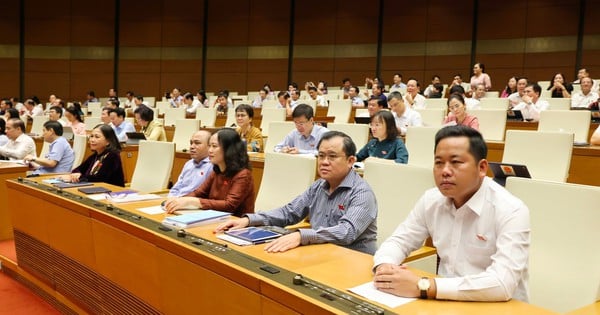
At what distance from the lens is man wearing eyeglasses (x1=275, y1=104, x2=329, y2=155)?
15.6 ft

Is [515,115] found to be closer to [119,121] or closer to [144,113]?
[144,113]

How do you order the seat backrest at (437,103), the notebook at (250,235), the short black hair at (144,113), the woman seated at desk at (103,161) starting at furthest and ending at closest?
the seat backrest at (437,103), the short black hair at (144,113), the woman seated at desk at (103,161), the notebook at (250,235)

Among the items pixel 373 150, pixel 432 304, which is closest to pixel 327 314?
pixel 432 304

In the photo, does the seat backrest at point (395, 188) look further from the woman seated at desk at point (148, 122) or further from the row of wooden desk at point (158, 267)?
the woman seated at desk at point (148, 122)

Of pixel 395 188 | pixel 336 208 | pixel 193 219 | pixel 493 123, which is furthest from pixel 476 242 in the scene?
pixel 493 123

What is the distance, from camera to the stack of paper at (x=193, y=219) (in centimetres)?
226

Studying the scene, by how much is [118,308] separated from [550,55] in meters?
10.8

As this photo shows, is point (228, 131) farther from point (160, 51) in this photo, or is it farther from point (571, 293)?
point (160, 51)

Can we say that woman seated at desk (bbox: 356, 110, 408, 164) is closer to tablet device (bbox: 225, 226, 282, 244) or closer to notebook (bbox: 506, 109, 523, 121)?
tablet device (bbox: 225, 226, 282, 244)

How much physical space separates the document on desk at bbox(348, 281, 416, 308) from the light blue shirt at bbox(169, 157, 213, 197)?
2.03m

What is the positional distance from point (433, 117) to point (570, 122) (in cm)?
142

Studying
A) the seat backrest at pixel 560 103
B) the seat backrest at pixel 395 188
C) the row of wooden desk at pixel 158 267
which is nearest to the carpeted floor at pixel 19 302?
the row of wooden desk at pixel 158 267

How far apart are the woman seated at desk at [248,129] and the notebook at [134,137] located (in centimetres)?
Result: 123

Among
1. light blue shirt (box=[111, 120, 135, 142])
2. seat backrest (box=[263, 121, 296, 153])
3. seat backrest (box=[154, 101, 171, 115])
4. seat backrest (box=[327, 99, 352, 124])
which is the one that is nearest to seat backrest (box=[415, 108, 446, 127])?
seat backrest (box=[263, 121, 296, 153])
